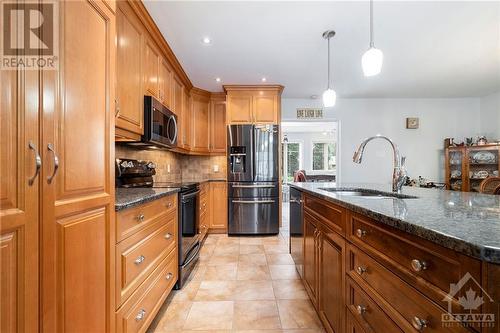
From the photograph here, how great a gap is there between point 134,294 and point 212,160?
315 cm

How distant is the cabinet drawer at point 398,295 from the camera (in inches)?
25.0

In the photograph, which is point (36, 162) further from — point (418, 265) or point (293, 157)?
point (293, 157)

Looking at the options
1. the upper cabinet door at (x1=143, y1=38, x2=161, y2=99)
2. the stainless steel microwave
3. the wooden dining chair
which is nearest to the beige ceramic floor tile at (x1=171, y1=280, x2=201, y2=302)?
the stainless steel microwave

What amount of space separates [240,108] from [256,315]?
2.97 meters

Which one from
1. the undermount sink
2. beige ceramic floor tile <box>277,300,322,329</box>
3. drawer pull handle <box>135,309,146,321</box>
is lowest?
beige ceramic floor tile <box>277,300,322,329</box>

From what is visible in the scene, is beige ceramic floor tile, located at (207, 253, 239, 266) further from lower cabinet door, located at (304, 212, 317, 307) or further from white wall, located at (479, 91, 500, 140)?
white wall, located at (479, 91, 500, 140)

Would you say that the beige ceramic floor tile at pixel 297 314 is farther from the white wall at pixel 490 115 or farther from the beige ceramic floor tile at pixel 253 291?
the white wall at pixel 490 115

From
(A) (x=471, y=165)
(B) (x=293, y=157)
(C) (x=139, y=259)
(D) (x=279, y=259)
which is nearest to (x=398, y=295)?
(C) (x=139, y=259)

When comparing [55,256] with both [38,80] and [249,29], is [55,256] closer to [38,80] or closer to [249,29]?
[38,80]

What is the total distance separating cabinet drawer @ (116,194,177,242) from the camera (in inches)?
47.4

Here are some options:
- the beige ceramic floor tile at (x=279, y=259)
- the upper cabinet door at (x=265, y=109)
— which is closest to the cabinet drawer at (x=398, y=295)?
the beige ceramic floor tile at (x=279, y=259)

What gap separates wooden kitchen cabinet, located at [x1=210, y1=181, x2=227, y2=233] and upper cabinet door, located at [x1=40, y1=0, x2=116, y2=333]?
283 cm

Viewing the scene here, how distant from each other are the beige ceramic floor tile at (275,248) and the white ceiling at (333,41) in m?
2.48

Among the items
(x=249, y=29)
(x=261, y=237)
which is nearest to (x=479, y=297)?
(x=249, y=29)
